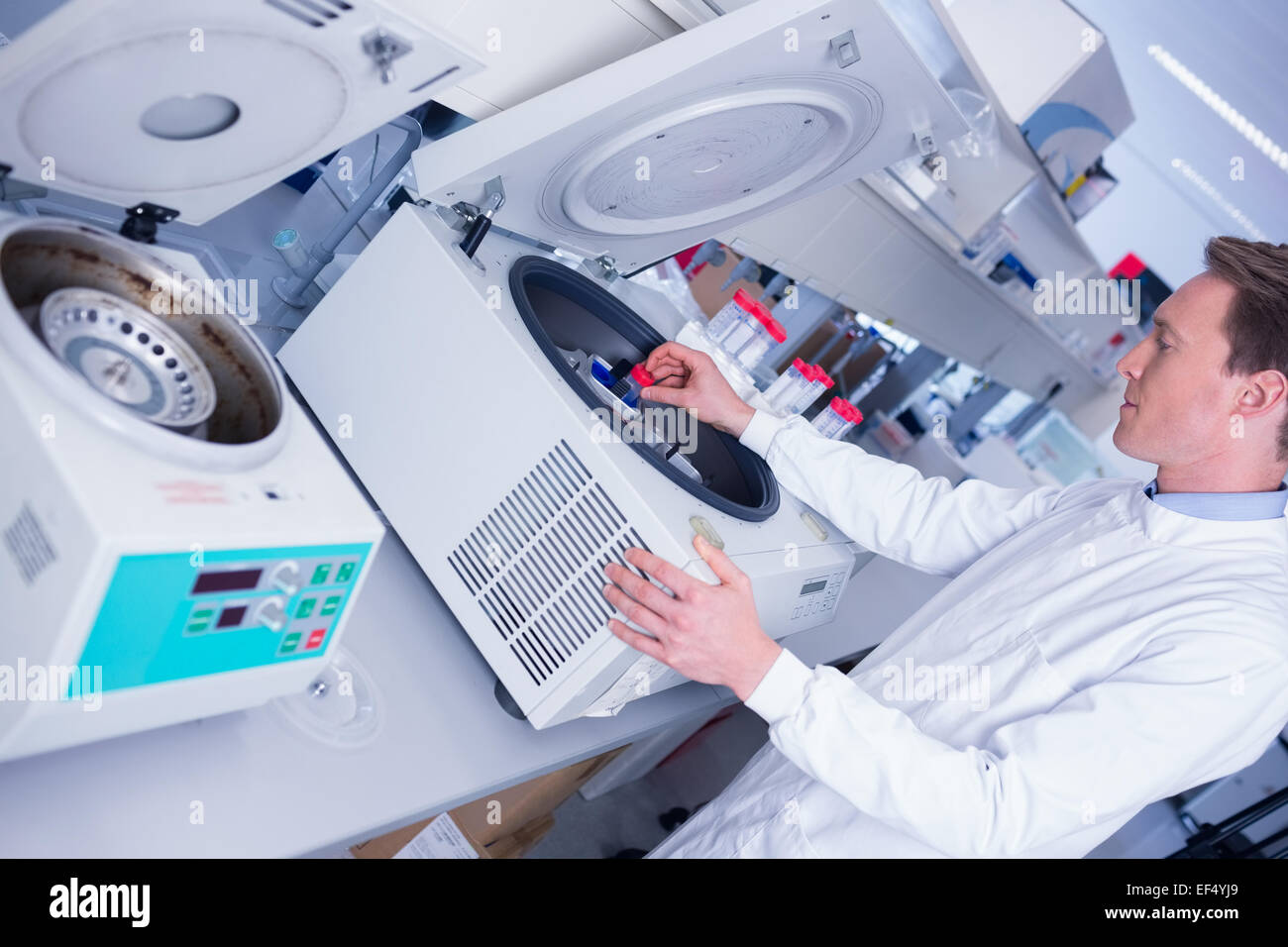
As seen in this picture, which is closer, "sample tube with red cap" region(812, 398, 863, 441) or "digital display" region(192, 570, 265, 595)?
"digital display" region(192, 570, 265, 595)

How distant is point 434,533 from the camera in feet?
4.20

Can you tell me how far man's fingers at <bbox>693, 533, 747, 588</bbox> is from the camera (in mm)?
1138

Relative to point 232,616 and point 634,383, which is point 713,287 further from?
point 232,616

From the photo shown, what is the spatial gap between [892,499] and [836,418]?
29 centimetres

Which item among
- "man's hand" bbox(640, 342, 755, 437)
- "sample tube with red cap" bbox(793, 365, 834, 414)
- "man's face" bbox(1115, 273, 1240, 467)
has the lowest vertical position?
"man's face" bbox(1115, 273, 1240, 467)

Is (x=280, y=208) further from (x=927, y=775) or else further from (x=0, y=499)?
(x=927, y=775)

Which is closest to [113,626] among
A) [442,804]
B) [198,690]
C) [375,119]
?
[198,690]

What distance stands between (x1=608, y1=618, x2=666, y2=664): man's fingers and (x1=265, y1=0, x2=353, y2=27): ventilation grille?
76 cm

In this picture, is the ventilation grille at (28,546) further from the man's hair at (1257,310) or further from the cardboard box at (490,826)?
the man's hair at (1257,310)

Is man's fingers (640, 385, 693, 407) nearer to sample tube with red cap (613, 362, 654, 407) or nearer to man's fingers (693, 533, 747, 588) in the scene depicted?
sample tube with red cap (613, 362, 654, 407)

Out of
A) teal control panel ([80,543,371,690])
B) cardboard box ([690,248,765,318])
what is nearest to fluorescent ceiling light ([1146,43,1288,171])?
cardboard box ([690,248,765,318])

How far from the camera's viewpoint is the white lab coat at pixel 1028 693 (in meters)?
1.09

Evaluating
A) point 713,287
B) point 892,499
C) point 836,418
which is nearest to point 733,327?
point 836,418

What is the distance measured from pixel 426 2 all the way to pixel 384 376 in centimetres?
54
